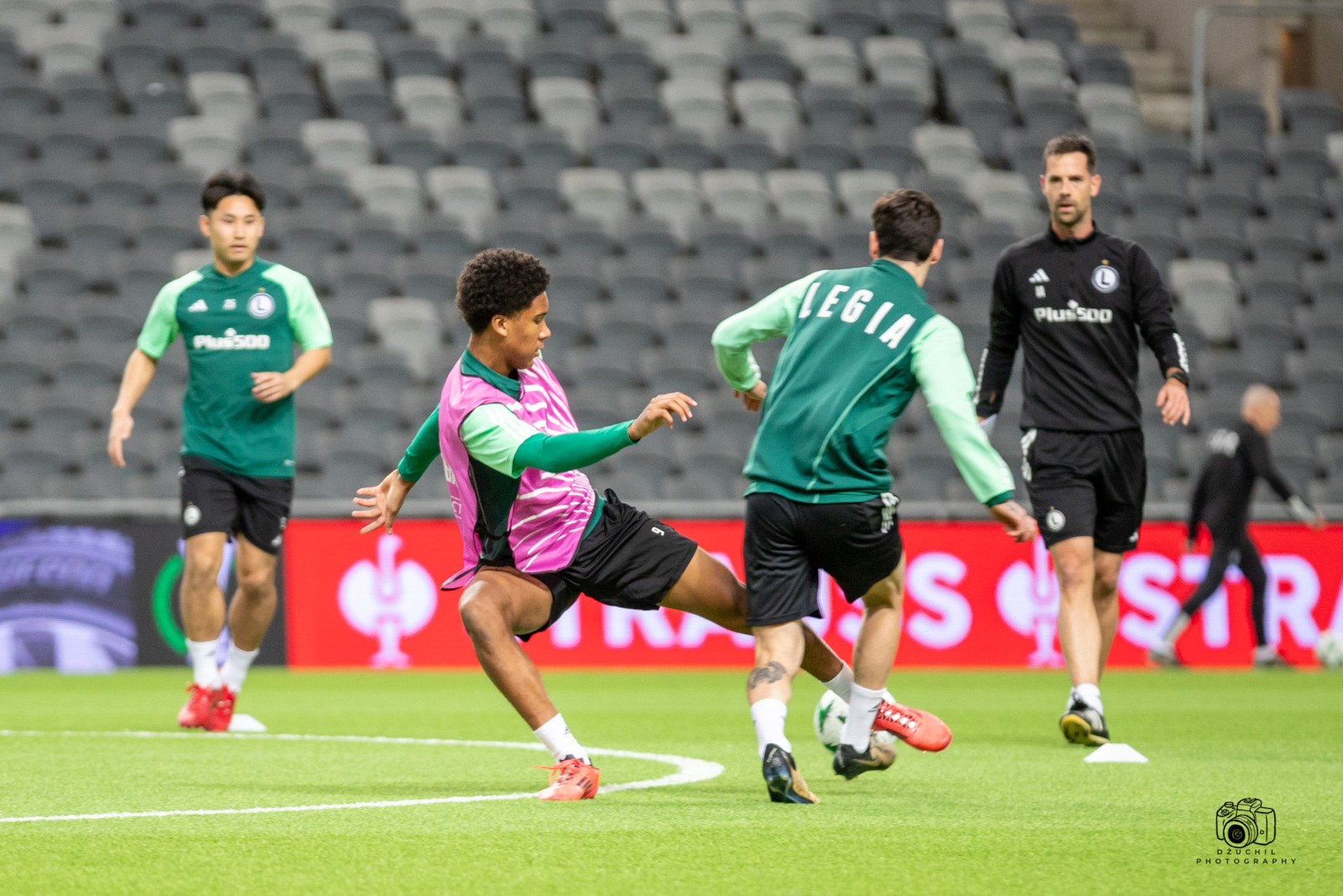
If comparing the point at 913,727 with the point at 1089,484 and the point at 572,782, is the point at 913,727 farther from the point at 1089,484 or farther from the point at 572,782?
the point at 1089,484

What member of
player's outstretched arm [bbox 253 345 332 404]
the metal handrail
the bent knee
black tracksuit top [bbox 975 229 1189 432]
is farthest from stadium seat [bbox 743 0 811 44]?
the bent knee

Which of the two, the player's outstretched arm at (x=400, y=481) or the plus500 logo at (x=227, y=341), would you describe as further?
the plus500 logo at (x=227, y=341)

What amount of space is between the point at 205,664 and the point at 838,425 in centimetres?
370

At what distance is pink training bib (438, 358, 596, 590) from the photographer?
492 cm

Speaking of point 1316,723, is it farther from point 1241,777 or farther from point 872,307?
point 872,307

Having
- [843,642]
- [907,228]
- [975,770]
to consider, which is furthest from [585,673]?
[907,228]

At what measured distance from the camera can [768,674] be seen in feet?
15.7

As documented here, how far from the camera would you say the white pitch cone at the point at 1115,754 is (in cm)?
591

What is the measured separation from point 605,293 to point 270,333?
7938 millimetres

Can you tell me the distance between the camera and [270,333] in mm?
7504

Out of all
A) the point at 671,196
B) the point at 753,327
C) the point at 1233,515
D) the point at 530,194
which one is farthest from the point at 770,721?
the point at 671,196

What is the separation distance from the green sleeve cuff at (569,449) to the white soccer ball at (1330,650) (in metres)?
9.35

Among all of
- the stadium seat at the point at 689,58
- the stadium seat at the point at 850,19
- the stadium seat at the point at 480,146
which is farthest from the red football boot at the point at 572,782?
the stadium seat at the point at 850,19

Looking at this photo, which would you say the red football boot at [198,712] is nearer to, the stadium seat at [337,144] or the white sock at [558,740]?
the white sock at [558,740]
